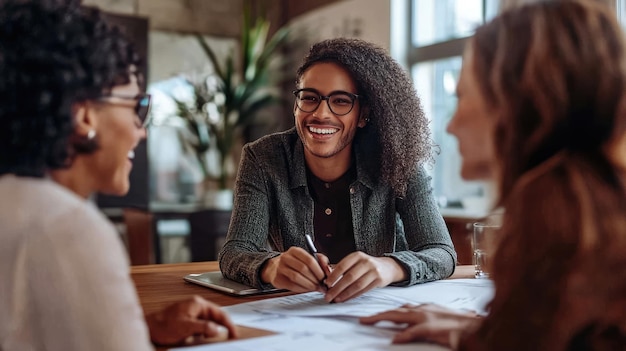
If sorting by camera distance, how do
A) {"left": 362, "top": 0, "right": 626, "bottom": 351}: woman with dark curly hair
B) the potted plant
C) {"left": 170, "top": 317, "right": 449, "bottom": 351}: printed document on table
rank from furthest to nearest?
1. the potted plant
2. {"left": 170, "top": 317, "right": 449, "bottom": 351}: printed document on table
3. {"left": 362, "top": 0, "right": 626, "bottom": 351}: woman with dark curly hair

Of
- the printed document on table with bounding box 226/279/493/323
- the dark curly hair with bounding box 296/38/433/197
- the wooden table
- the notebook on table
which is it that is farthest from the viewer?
the dark curly hair with bounding box 296/38/433/197

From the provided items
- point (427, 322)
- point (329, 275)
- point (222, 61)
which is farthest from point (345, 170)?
point (222, 61)

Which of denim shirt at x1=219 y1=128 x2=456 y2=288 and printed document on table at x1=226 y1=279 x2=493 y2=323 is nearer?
printed document on table at x1=226 y1=279 x2=493 y2=323

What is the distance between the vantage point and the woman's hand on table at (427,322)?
90 centimetres

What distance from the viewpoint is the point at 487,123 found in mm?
771

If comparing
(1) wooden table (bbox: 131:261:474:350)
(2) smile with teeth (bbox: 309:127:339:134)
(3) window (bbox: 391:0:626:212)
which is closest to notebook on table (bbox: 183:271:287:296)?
(1) wooden table (bbox: 131:261:474:350)

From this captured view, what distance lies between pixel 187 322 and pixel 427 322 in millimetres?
358

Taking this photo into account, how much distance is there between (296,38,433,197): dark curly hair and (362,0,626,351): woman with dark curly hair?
1.00 meters

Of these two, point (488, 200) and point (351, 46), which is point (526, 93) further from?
point (351, 46)

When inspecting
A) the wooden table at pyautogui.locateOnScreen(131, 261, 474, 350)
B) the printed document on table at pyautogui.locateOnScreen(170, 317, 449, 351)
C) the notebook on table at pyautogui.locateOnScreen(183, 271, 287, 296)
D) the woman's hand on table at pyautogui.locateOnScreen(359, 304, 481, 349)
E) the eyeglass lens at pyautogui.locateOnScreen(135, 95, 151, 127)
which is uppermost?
the eyeglass lens at pyautogui.locateOnScreen(135, 95, 151, 127)

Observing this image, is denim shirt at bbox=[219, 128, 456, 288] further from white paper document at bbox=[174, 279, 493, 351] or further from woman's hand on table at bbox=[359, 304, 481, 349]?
woman's hand on table at bbox=[359, 304, 481, 349]

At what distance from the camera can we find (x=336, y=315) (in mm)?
1096

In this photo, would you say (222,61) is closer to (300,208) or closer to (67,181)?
(300,208)

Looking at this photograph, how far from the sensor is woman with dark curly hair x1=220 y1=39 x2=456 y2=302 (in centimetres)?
172
